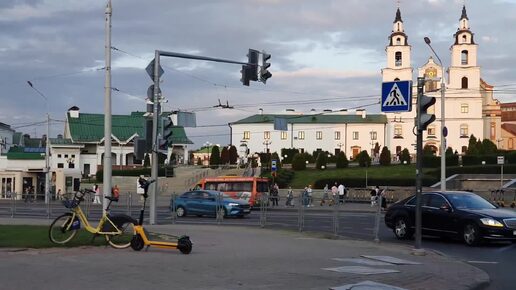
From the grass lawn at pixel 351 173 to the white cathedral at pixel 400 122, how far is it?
30.9 metres

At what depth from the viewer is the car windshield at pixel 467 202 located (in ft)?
65.7

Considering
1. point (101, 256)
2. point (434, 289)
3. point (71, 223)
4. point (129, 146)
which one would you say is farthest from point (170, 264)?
point (129, 146)

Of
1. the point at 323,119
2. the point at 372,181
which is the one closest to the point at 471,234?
the point at 372,181

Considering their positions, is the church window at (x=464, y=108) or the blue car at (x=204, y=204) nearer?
the blue car at (x=204, y=204)

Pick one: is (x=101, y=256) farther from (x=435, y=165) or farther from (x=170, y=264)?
(x=435, y=165)

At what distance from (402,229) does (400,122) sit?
106 metres

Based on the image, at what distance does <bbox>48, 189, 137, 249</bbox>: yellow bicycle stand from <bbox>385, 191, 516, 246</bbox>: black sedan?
9076 millimetres

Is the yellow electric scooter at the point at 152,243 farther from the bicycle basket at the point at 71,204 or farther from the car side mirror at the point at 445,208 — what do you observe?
the car side mirror at the point at 445,208

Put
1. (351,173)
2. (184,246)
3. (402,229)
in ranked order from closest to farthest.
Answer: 1. (184,246)
2. (402,229)
3. (351,173)

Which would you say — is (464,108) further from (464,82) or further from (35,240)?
(35,240)

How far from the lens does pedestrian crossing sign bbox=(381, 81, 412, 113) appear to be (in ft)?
52.6

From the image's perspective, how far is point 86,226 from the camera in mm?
15164

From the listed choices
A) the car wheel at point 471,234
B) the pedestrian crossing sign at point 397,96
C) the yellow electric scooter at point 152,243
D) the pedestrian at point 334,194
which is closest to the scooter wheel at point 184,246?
the yellow electric scooter at point 152,243

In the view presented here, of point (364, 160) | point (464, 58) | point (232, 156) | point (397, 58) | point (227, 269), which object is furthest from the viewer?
point (397, 58)
